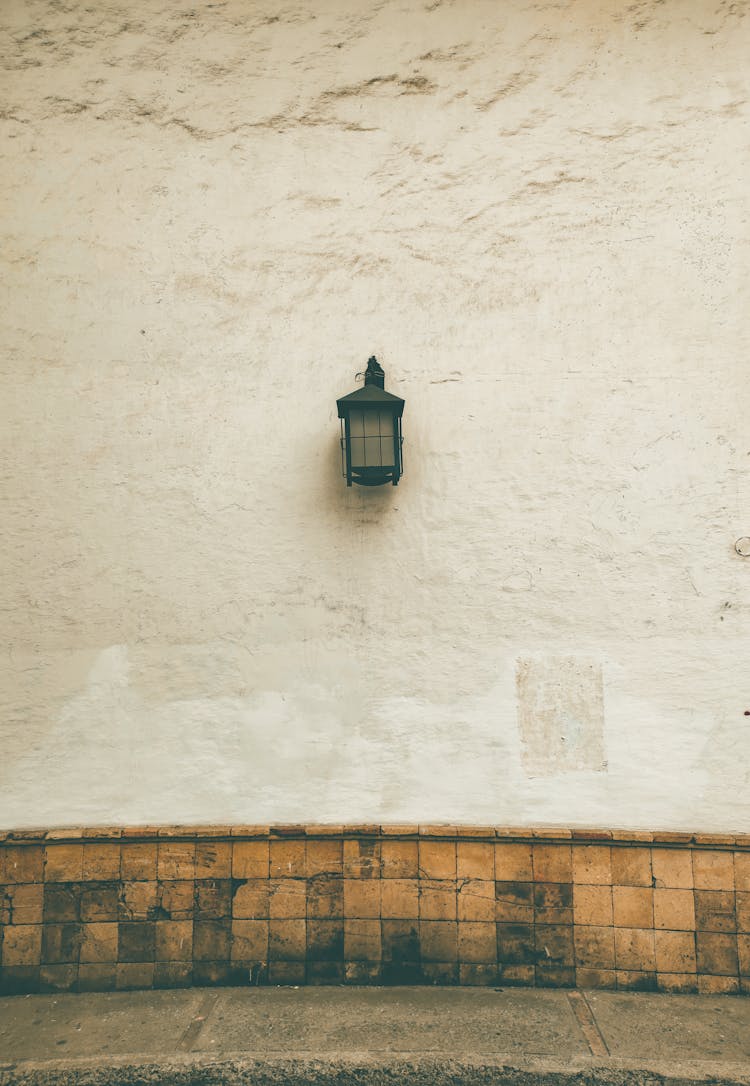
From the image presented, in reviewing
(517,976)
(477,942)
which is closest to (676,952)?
(517,976)

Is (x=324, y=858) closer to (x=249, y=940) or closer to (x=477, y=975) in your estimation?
(x=249, y=940)

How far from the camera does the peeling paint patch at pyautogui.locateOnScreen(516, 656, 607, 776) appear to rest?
3826mm

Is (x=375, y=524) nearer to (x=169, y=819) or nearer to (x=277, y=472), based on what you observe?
(x=277, y=472)

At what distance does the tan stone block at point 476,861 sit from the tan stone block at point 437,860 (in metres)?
0.03

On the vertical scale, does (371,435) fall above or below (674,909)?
above

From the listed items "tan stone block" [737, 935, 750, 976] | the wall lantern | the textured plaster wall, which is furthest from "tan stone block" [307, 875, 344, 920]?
the wall lantern

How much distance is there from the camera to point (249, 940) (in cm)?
368

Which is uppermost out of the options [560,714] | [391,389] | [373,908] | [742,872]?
[391,389]

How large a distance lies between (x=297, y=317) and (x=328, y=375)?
0.38 meters

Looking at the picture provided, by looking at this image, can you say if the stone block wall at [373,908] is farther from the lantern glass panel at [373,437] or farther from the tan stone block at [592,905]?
the lantern glass panel at [373,437]

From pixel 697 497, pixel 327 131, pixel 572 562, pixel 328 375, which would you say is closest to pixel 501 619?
pixel 572 562

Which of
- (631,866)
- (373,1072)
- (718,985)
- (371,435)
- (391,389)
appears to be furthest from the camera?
(391,389)

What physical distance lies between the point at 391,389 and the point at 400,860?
8.28 feet

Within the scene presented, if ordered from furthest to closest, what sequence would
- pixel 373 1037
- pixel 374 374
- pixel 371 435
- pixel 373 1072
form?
pixel 374 374, pixel 371 435, pixel 373 1037, pixel 373 1072
